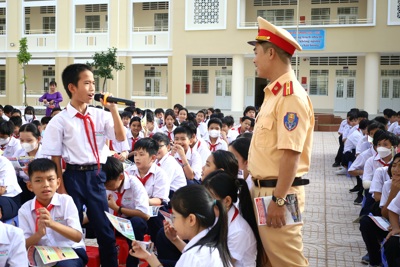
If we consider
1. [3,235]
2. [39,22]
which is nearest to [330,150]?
[3,235]

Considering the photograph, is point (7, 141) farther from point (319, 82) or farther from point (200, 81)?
point (319, 82)

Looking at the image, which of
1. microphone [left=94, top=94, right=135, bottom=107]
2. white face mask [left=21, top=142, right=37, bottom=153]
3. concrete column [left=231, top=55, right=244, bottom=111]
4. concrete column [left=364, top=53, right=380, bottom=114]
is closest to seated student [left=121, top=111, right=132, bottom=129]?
white face mask [left=21, top=142, right=37, bottom=153]

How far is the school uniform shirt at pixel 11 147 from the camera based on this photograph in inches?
195

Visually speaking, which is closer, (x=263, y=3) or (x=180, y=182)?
(x=180, y=182)

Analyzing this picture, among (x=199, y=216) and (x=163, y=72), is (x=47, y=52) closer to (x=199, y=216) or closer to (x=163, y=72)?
(x=163, y=72)

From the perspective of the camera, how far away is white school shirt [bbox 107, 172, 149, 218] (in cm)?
353

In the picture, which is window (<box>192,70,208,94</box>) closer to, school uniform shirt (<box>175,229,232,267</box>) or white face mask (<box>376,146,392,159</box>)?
white face mask (<box>376,146,392,159</box>)

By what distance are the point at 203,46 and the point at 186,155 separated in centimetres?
1468

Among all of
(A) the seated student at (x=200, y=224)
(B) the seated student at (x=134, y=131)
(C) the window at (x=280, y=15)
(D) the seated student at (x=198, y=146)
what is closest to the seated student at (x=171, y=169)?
(D) the seated student at (x=198, y=146)

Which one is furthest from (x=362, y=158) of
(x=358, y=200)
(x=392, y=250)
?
(x=392, y=250)

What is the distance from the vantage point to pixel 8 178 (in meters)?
3.72

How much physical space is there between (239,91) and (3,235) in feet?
56.4

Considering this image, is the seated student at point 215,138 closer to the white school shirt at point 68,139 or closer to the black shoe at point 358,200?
the black shoe at point 358,200

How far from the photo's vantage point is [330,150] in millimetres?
11906
